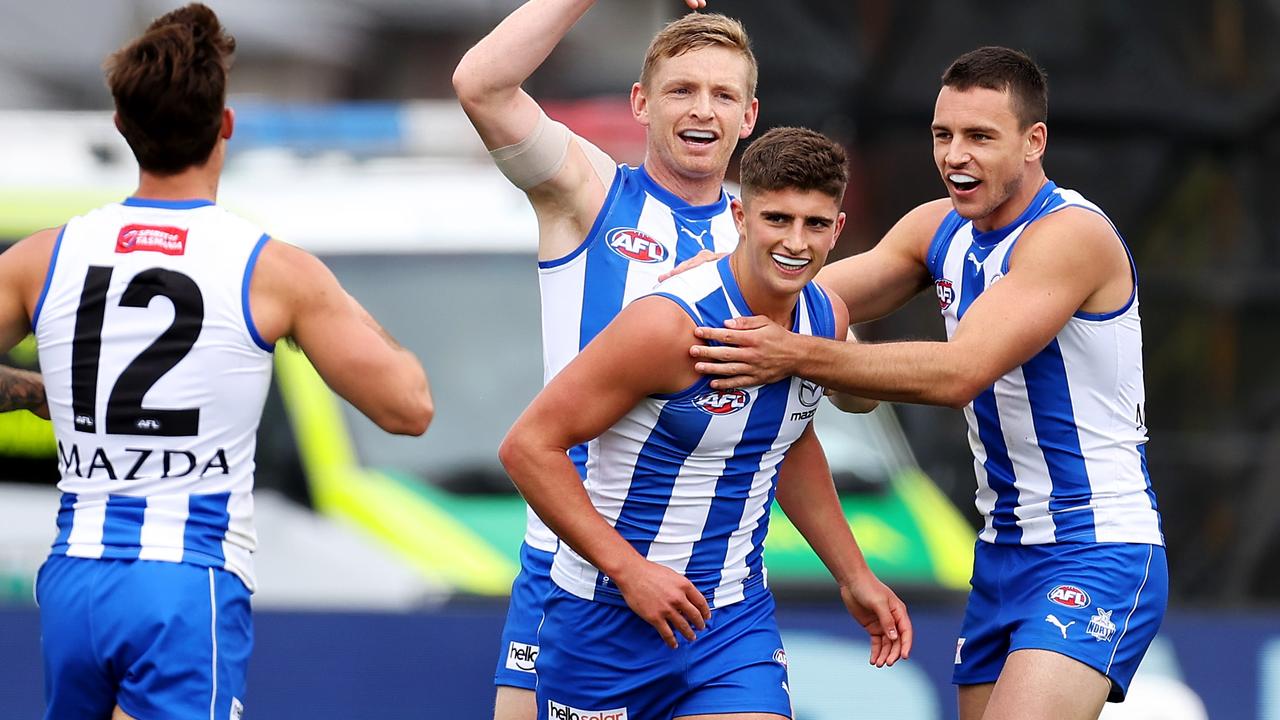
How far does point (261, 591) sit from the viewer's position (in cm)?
620

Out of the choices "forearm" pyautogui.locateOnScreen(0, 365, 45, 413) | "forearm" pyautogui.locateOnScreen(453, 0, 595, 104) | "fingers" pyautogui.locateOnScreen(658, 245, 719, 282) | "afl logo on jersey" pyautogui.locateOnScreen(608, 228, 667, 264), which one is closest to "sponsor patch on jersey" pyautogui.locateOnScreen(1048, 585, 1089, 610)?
"fingers" pyautogui.locateOnScreen(658, 245, 719, 282)

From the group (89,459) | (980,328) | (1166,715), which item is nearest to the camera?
(89,459)

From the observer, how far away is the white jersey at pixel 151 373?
371 cm

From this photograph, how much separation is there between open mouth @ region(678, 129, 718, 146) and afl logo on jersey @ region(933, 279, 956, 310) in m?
0.74

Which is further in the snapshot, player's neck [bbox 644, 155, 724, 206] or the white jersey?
player's neck [bbox 644, 155, 724, 206]

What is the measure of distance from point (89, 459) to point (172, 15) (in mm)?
1018

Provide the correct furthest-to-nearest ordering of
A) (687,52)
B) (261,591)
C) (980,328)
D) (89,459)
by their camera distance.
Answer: (261,591) → (687,52) → (980,328) → (89,459)

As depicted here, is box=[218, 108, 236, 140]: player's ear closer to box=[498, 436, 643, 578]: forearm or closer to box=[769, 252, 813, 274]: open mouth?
box=[498, 436, 643, 578]: forearm

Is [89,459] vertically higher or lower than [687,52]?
lower

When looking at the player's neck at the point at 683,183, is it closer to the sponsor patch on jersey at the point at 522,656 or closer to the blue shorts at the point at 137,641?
the sponsor patch on jersey at the point at 522,656

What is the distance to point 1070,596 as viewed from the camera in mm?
4336

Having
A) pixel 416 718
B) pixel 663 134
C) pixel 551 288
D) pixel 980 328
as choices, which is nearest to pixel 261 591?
pixel 416 718

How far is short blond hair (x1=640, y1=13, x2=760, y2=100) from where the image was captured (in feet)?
15.1

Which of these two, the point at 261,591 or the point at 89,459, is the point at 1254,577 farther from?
the point at 89,459
